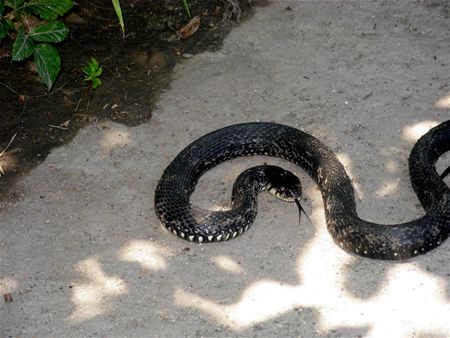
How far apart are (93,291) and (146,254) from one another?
78cm

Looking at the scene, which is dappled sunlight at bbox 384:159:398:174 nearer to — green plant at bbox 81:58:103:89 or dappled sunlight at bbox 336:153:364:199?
dappled sunlight at bbox 336:153:364:199

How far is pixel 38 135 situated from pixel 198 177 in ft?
8.05

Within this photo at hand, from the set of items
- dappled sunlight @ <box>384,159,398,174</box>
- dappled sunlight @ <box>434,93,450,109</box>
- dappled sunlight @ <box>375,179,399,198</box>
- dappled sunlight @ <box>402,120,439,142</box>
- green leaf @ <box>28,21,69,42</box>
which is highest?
green leaf @ <box>28,21,69,42</box>

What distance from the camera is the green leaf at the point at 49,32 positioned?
10008 millimetres

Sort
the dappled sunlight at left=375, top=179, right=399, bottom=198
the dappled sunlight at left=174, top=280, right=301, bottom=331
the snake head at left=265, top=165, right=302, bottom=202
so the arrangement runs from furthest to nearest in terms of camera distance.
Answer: the dappled sunlight at left=375, top=179, right=399, bottom=198 → the snake head at left=265, top=165, right=302, bottom=202 → the dappled sunlight at left=174, top=280, right=301, bottom=331

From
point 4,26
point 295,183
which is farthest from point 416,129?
point 4,26

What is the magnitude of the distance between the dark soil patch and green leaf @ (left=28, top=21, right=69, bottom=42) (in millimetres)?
1313

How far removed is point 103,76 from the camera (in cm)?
1152

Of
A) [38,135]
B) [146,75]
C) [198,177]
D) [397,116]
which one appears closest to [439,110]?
A: [397,116]

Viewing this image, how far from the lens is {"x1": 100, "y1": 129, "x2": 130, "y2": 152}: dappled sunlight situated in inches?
412

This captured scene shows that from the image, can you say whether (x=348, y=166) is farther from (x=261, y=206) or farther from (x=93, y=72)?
(x=93, y=72)

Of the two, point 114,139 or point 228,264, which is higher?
point 228,264

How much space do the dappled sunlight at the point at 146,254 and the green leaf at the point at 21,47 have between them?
2875 mm

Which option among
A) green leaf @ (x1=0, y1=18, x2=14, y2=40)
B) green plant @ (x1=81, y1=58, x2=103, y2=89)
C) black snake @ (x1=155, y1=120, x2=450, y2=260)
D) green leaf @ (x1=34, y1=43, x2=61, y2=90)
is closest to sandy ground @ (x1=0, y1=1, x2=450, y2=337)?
black snake @ (x1=155, y1=120, x2=450, y2=260)
